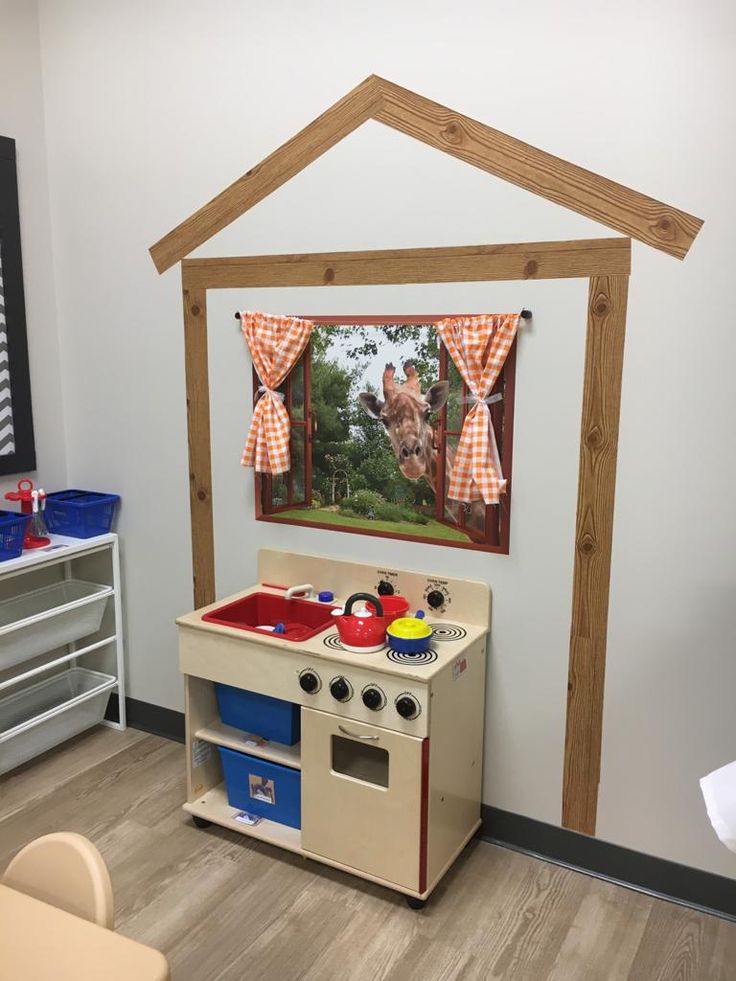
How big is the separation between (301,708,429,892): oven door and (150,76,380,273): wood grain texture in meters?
1.57

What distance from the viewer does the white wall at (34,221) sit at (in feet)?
9.54

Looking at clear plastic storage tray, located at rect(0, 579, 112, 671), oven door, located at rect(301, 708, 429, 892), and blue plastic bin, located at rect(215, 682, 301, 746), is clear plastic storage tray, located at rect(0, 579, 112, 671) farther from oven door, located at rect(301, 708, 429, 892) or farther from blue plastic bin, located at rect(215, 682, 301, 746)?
oven door, located at rect(301, 708, 429, 892)

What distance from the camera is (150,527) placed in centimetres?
309

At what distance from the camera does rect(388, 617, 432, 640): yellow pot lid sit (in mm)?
2232

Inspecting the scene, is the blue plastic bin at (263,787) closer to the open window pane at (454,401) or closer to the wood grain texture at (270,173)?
the open window pane at (454,401)

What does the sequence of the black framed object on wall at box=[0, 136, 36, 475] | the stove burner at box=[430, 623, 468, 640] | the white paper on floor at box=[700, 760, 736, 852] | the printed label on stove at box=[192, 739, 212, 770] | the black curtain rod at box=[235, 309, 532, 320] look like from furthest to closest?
the black framed object on wall at box=[0, 136, 36, 475], the printed label on stove at box=[192, 739, 212, 770], the stove burner at box=[430, 623, 468, 640], the black curtain rod at box=[235, 309, 532, 320], the white paper on floor at box=[700, 760, 736, 852]

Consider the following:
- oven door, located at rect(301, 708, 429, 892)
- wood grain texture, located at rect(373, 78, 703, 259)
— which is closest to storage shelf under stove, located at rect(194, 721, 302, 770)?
oven door, located at rect(301, 708, 429, 892)

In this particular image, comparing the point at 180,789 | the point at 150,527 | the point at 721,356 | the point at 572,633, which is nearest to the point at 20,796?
the point at 180,789

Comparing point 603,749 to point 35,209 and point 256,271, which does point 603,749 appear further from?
point 35,209

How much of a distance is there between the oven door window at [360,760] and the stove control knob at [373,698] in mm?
180

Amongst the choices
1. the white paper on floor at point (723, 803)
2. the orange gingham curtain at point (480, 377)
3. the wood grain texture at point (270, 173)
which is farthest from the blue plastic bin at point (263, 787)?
the wood grain texture at point (270, 173)

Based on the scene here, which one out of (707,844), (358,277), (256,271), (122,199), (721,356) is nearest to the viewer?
(721,356)

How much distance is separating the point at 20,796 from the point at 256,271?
1871 mm

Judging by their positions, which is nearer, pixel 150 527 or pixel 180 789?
pixel 180 789
